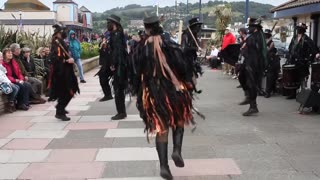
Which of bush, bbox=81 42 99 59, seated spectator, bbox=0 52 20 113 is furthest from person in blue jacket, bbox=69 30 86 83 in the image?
bush, bbox=81 42 99 59

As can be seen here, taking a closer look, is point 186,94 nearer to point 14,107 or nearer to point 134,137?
point 134,137

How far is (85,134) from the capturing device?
798cm

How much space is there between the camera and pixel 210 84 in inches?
623

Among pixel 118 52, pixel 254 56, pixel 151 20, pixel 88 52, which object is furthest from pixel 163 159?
pixel 88 52

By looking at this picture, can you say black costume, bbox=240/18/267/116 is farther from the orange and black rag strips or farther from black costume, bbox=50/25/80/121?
the orange and black rag strips

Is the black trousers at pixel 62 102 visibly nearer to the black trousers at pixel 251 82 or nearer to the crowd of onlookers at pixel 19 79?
the crowd of onlookers at pixel 19 79

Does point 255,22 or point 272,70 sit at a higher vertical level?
point 255,22

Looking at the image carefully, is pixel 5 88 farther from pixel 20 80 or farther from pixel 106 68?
pixel 106 68

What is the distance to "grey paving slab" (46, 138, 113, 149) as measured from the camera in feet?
23.4

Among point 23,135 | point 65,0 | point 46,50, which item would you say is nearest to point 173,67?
point 23,135

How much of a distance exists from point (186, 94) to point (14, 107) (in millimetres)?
5833

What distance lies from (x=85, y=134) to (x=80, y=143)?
668mm

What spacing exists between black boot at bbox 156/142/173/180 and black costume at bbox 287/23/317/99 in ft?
21.5

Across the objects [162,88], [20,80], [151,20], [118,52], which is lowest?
[20,80]
